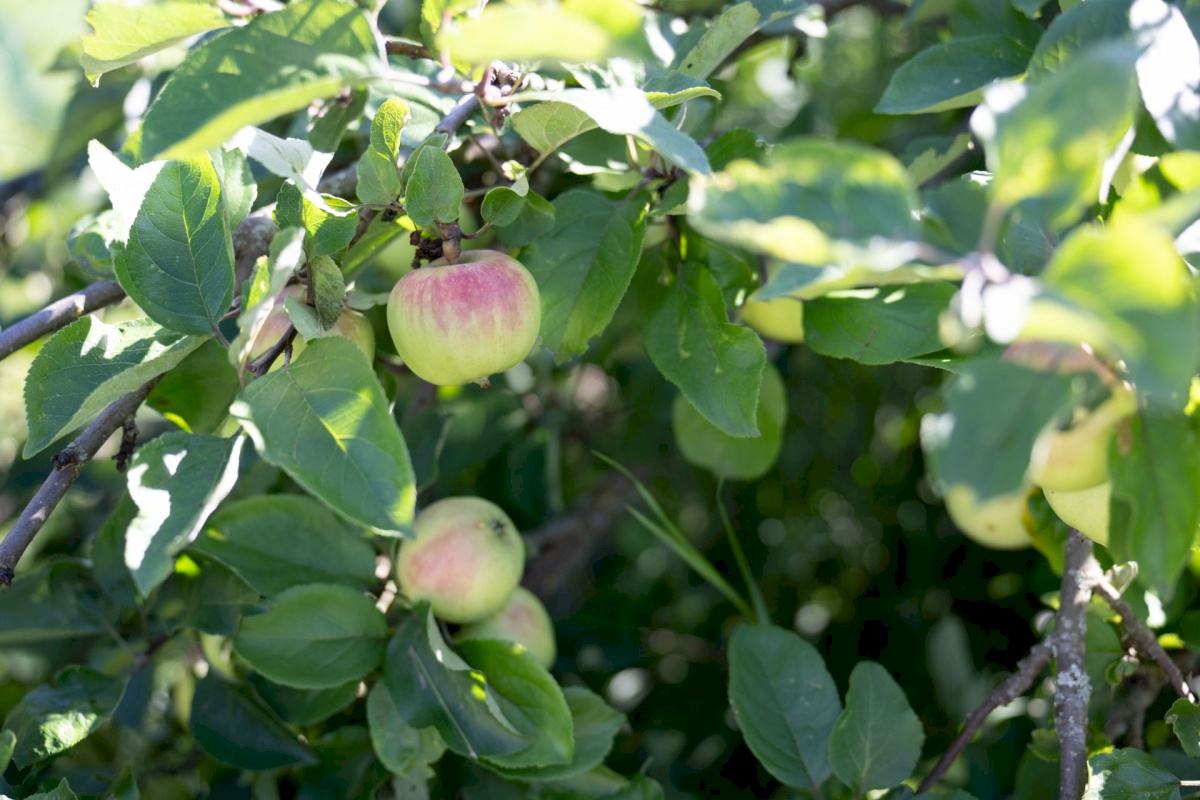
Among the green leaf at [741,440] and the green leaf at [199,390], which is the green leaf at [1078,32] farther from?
the green leaf at [199,390]

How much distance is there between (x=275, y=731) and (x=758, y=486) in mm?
952

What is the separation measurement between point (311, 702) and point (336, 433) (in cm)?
41

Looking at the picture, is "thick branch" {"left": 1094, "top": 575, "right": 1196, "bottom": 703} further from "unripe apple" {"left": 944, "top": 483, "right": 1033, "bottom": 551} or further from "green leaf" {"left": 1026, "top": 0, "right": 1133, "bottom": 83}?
"green leaf" {"left": 1026, "top": 0, "right": 1133, "bottom": 83}

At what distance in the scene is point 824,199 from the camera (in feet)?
1.49

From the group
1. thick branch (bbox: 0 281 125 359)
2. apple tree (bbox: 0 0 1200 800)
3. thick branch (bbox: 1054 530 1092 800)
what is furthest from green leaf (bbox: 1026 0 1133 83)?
thick branch (bbox: 0 281 125 359)

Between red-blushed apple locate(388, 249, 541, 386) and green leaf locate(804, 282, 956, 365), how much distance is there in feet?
0.81

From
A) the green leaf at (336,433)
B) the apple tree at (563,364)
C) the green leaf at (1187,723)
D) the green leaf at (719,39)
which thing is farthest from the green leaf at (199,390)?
the green leaf at (1187,723)

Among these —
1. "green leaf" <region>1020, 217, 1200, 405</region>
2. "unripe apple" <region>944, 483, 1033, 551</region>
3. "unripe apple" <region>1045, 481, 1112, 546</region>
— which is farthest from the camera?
"unripe apple" <region>944, 483, 1033, 551</region>

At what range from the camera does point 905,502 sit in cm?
154

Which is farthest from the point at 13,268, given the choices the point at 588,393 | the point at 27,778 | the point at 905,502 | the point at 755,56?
the point at 905,502

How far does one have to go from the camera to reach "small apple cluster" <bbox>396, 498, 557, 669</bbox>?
2.99 ft

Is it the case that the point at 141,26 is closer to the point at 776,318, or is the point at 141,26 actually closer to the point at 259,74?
the point at 259,74

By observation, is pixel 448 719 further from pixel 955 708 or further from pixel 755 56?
pixel 755 56

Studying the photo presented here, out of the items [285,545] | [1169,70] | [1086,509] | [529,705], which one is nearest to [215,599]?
[285,545]
